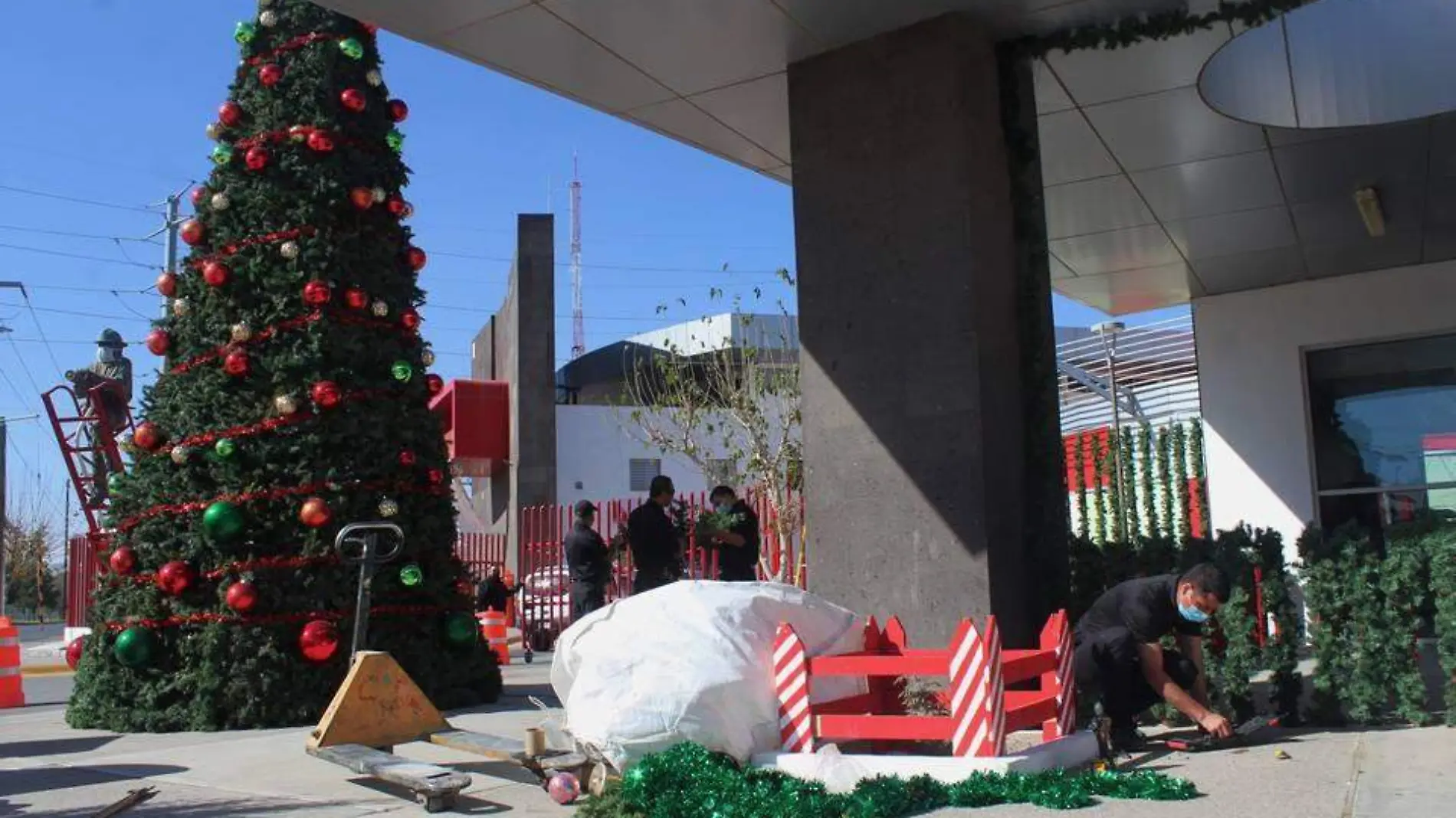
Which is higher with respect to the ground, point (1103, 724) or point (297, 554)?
point (297, 554)

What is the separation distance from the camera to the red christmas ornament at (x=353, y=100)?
9.58m

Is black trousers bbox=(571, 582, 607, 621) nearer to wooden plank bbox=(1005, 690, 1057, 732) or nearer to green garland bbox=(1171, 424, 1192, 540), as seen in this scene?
wooden plank bbox=(1005, 690, 1057, 732)

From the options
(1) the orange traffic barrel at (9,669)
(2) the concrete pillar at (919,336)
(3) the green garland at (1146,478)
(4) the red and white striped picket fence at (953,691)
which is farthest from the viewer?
(3) the green garland at (1146,478)

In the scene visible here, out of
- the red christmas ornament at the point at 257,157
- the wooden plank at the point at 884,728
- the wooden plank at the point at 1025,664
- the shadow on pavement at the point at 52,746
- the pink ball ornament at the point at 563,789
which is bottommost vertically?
the shadow on pavement at the point at 52,746

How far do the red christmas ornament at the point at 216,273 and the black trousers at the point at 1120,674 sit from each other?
6.89m

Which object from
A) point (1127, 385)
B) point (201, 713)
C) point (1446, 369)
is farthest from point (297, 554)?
point (1127, 385)

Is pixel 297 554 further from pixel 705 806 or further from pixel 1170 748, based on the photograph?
pixel 1170 748

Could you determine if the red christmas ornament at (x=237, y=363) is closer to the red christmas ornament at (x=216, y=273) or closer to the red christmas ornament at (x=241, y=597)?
the red christmas ornament at (x=216, y=273)

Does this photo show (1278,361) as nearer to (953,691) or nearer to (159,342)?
(953,691)

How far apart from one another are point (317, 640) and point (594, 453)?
85.8 ft

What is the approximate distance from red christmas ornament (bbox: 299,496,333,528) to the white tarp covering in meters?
3.36

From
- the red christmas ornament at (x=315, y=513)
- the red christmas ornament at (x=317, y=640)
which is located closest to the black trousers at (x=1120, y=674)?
the red christmas ornament at (x=317, y=640)

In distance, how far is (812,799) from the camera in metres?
5.04

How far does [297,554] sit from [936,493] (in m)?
4.91
